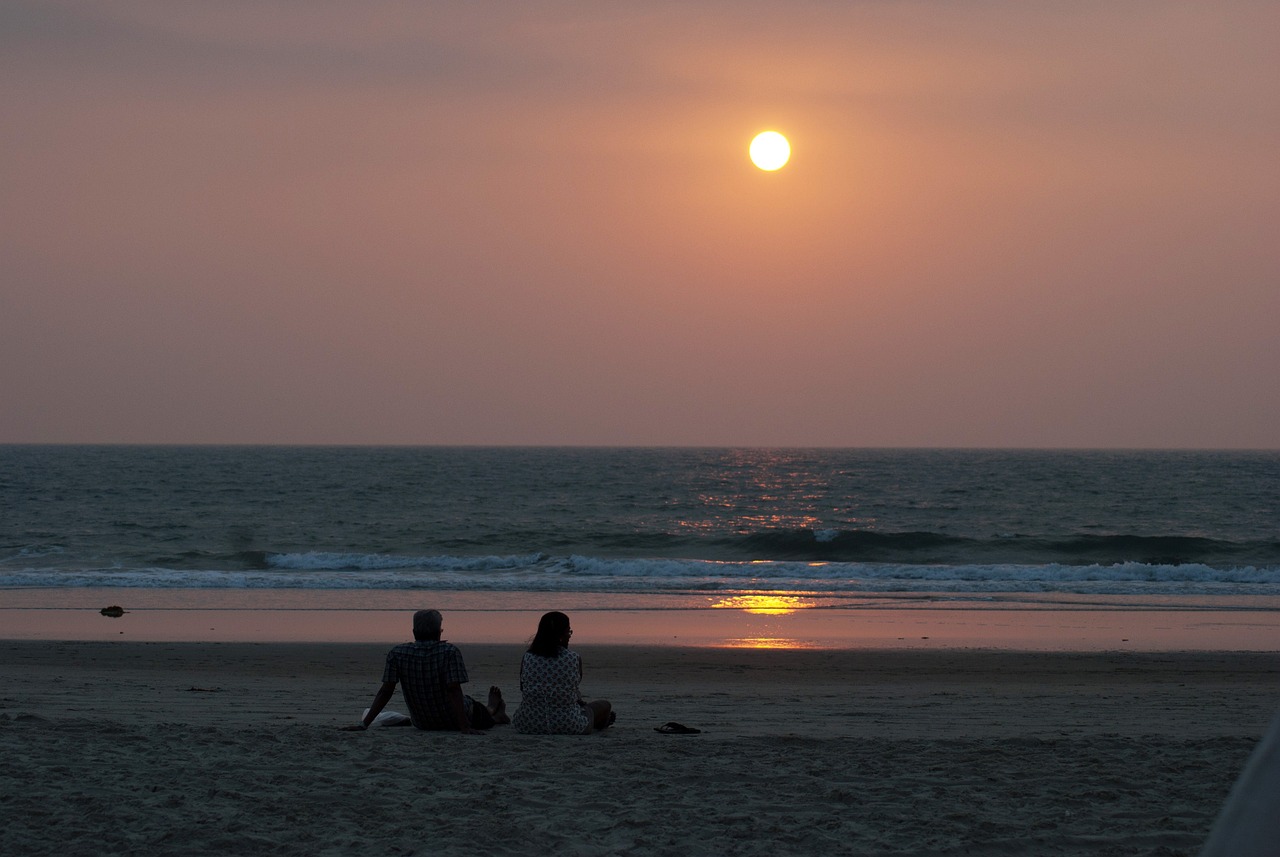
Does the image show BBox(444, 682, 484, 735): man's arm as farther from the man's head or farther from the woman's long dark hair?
the woman's long dark hair

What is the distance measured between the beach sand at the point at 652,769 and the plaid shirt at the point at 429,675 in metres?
0.31

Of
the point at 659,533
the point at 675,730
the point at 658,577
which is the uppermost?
the point at 675,730

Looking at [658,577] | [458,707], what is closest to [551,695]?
[458,707]

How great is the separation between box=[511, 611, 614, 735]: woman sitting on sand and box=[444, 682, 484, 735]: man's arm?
0.37 metres

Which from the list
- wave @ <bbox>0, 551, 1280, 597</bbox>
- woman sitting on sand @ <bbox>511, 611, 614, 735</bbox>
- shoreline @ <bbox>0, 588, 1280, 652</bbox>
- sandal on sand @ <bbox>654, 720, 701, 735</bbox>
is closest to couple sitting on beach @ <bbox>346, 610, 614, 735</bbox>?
woman sitting on sand @ <bbox>511, 611, 614, 735</bbox>

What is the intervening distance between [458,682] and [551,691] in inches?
26.0

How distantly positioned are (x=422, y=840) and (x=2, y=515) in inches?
1932

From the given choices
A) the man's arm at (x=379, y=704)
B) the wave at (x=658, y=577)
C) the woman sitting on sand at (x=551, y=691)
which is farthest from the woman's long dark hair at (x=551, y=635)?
the wave at (x=658, y=577)

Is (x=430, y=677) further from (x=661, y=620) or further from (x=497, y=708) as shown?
(x=661, y=620)

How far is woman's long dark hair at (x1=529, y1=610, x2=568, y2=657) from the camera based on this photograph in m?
8.35

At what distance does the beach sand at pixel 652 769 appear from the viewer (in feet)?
19.3

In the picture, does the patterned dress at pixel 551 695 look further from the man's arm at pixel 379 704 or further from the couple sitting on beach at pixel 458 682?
the man's arm at pixel 379 704

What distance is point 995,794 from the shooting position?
675 centimetres

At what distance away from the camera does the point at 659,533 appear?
42750 mm
